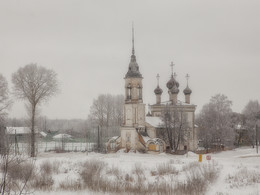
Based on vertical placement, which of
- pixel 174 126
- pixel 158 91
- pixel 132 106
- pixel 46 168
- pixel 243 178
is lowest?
pixel 243 178

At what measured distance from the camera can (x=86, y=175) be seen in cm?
1531

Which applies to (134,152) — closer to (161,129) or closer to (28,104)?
(161,129)

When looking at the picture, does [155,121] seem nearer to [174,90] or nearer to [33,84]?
[174,90]

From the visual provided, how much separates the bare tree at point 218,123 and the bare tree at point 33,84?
70.1 ft

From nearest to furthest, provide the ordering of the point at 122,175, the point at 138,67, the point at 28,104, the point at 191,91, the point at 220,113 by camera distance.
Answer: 1. the point at 122,175
2. the point at 28,104
3. the point at 138,67
4. the point at 220,113
5. the point at 191,91

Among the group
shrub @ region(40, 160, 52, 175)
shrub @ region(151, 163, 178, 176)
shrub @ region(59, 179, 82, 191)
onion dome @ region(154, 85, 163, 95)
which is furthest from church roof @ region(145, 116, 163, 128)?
shrub @ region(59, 179, 82, 191)

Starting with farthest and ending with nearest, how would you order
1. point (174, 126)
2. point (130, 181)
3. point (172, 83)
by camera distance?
point (172, 83)
point (174, 126)
point (130, 181)

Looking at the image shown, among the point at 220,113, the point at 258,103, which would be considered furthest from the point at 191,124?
the point at 258,103

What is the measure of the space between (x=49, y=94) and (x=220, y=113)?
2252 cm

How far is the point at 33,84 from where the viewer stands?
95.6 ft

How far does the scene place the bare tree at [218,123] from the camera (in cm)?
3906

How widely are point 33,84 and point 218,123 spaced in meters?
23.6

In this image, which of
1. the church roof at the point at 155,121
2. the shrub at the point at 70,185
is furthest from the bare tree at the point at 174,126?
the shrub at the point at 70,185

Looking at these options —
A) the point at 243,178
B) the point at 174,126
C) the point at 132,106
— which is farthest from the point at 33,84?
the point at 243,178
